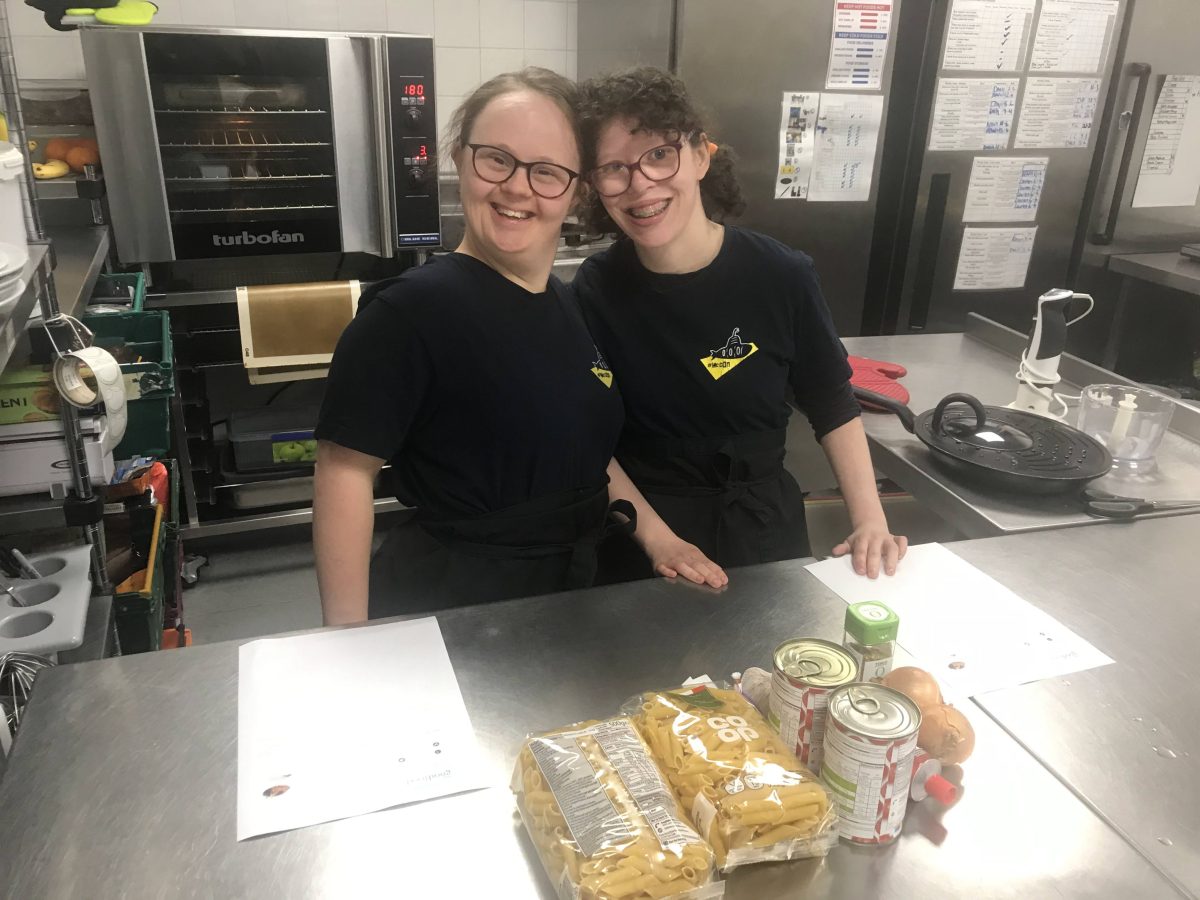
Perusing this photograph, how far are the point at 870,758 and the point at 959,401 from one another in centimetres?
110

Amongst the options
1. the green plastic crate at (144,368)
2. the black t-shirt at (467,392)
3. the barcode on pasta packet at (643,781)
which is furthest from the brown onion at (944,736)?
the green plastic crate at (144,368)

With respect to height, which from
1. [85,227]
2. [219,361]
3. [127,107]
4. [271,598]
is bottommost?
[271,598]

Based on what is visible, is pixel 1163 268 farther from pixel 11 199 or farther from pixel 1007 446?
pixel 11 199

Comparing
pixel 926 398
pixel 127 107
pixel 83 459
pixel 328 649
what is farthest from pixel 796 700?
pixel 127 107

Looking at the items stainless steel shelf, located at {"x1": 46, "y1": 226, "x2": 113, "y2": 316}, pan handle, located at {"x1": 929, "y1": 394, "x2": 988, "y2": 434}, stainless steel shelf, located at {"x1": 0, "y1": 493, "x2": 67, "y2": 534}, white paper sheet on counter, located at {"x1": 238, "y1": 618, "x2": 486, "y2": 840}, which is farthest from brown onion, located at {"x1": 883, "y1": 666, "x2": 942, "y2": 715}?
stainless steel shelf, located at {"x1": 46, "y1": 226, "x2": 113, "y2": 316}

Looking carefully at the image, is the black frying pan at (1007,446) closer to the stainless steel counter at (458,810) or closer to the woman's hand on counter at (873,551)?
the woman's hand on counter at (873,551)

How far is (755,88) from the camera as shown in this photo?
2777 millimetres

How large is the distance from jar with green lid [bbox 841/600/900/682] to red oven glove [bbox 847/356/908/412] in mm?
1056

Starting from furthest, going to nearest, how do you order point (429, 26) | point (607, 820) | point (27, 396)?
1. point (429, 26)
2. point (27, 396)
3. point (607, 820)

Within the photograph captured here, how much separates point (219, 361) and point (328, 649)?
191 centimetres

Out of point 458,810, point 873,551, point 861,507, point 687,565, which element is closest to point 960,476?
point 861,507

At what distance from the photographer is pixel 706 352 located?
1.47m

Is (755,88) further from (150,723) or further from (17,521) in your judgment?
(150,723)

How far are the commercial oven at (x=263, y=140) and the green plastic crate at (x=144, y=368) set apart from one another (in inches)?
17.0
